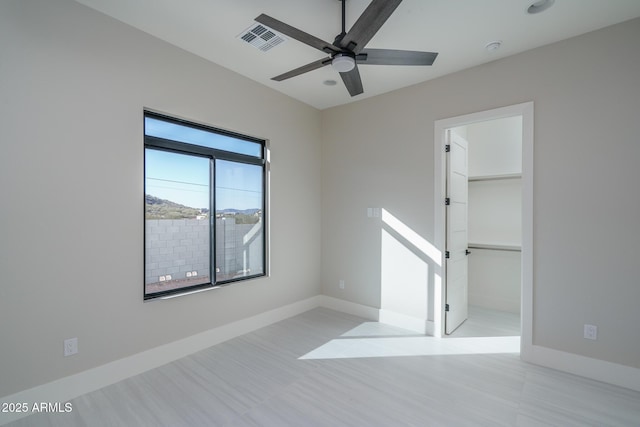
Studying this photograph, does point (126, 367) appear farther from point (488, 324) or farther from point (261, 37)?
point (488, 324)

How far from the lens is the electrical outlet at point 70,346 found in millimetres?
2162

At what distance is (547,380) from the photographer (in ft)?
8.04

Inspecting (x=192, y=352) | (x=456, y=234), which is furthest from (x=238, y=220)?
(x=456, y=234)

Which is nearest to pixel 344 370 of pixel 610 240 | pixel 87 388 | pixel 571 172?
pixel 87 388

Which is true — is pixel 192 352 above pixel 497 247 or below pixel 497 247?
below

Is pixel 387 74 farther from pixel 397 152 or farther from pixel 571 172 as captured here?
pixel 571 172

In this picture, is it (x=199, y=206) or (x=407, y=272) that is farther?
(x=407, y=272)

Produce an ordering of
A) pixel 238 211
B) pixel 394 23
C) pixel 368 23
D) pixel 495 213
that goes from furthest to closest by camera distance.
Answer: pixel 495 213, pixel 238 211, pixel 394 23, pixel 368 23

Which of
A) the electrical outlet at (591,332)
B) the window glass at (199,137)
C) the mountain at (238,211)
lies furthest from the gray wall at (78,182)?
the electrical outlet at (591,332)

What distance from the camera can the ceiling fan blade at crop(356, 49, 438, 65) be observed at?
215cm

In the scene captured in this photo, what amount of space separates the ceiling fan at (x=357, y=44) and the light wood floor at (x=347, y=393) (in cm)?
253

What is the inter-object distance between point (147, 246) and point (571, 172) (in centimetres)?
391

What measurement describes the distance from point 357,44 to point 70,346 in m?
3.05

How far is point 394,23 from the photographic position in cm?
238
